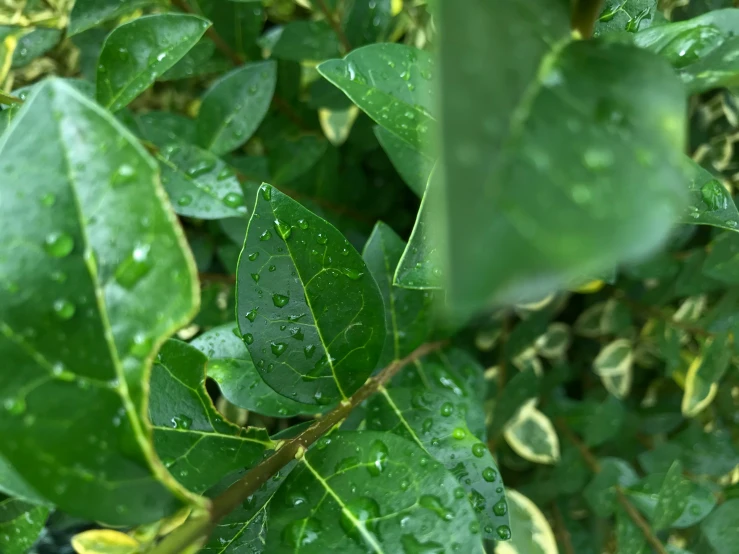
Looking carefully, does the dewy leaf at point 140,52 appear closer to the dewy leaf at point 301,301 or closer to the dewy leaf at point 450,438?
the dewy leaf at point 301,301

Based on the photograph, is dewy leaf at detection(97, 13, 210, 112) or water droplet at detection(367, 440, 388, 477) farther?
dewy leaf at detection(97, 13, 210, 112)

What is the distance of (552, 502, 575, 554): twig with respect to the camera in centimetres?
110

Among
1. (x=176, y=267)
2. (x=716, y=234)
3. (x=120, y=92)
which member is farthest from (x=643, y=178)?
(x=716, y=234)

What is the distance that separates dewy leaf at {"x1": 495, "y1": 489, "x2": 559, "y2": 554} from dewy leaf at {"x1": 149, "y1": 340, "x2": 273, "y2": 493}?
1.93 feet

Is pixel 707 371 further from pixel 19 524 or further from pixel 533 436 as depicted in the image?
pixel 19 524

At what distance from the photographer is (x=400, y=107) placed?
1.80ft

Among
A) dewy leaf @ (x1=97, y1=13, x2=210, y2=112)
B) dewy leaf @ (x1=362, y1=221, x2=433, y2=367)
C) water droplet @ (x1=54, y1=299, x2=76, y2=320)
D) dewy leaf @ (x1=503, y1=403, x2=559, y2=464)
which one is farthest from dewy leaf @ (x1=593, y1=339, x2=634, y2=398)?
water droplet @ (x1=54, y1=299, x2=76, y2=320)

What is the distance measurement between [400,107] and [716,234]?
72 centimetres

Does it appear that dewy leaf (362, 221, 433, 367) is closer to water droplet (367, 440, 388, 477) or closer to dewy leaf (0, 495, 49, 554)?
water droplet (367, 440, 388, 477)

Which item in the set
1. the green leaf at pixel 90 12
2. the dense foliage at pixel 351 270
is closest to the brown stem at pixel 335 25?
the dense foliage at pixel 351 270

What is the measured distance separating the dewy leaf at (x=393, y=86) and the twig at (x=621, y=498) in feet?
2.33

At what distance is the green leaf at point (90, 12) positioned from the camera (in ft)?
2.41

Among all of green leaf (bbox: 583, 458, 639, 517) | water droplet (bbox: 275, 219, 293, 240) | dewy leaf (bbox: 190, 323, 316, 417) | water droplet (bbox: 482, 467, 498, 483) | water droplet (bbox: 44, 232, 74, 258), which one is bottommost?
green leaf (bbox: 583, 458, 639, 517)

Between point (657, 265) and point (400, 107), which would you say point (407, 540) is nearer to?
point (400, 107)
